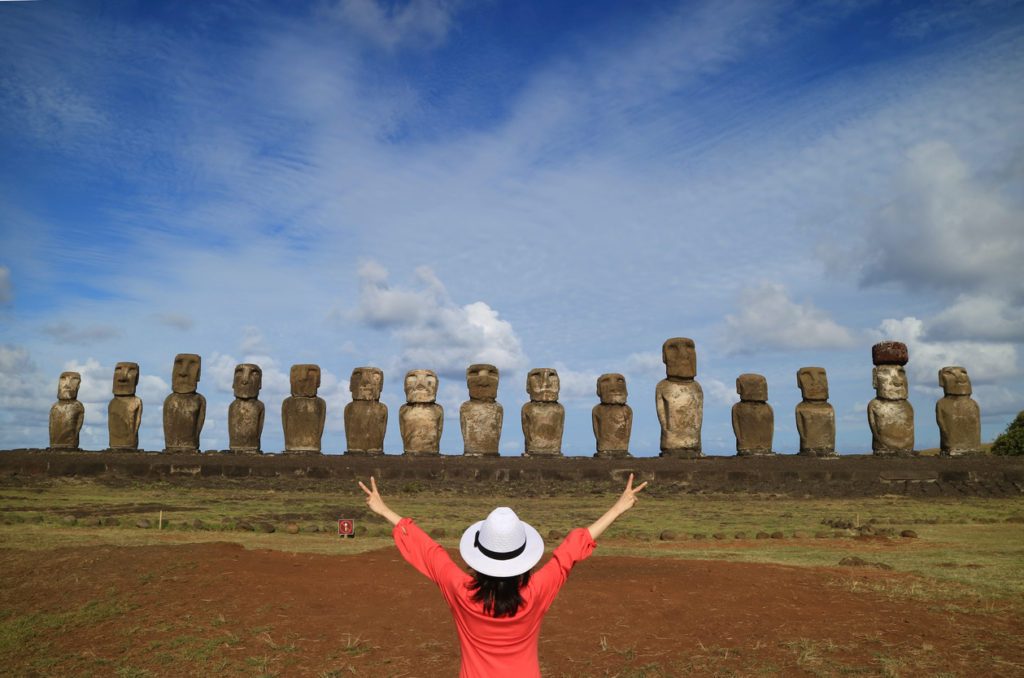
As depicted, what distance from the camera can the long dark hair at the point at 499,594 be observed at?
9.93 ft

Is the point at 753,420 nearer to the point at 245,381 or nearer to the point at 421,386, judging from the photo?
Result: the point at 421,386

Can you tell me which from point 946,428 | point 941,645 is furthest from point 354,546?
point 946,428

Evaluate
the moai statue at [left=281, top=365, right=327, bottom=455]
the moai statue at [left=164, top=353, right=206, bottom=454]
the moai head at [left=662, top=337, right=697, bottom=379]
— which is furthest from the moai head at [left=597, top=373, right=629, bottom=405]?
the moai statue at [left=164, top=353, right=206, bottom=454]

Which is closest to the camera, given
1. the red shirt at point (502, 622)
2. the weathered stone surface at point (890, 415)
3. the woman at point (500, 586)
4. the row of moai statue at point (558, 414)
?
the woman at point (500, 586)

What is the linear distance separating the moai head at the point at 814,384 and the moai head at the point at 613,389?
206 inches

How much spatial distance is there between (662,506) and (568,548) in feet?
48.4

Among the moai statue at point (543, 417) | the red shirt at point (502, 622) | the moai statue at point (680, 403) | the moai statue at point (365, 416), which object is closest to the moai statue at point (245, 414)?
the moai statue at point (365, 416)

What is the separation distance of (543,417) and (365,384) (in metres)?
5.29

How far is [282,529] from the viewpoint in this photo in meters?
12.6

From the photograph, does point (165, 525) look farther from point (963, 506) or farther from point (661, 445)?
point (963, 506)

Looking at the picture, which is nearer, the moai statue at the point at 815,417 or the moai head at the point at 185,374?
the moai statue at the point at 815,417

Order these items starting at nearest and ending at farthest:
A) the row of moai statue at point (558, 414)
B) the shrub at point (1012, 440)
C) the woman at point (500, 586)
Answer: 1. the woman at point (500, 586)
2. the row of moai statue at point (558, 414)
3. the shrub at point (1012, 440)

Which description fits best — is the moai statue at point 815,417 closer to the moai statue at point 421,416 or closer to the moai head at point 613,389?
the moai head at point 613,389

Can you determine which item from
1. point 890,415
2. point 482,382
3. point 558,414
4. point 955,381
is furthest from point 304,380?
point 955,381
